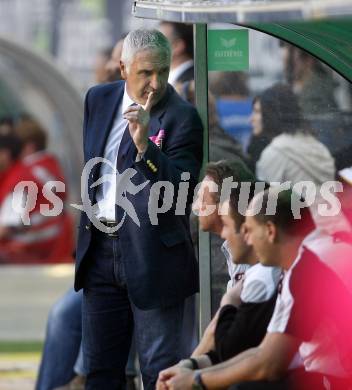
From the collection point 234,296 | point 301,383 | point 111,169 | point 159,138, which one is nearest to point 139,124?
point 159,138

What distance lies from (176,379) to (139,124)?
100 cm

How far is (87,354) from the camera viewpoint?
5.79m

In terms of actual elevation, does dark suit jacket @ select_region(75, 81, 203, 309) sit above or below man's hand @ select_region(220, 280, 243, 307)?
above

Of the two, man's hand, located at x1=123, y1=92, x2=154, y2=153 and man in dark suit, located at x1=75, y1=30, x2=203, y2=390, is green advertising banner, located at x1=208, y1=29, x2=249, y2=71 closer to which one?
man in dark suit, located at x1=75, y1=30, x2=203, y2=390

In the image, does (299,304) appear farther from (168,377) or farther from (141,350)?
(141,350)

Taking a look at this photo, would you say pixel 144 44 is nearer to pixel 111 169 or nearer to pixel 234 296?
pixel 111 169

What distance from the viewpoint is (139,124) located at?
16.7 feet

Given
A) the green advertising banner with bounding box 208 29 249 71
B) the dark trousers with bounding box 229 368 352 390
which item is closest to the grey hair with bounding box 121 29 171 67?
the green advertising banner with bounding box 208 29 249 71

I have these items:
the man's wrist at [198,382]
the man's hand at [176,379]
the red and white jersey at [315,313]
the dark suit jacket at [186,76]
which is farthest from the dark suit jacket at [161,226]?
the dark suit jacket at [186,76]

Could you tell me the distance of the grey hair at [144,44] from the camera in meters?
5.34

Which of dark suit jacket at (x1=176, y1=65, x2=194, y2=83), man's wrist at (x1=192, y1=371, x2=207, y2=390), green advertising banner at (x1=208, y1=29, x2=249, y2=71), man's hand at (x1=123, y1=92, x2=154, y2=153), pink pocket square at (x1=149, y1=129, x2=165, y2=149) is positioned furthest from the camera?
dark suit jacket at (x1=176, y1=65, x2=194, y2=83)

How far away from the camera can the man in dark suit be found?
5391mm

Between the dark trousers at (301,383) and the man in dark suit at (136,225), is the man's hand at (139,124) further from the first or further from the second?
the dark trousers at (301,383)

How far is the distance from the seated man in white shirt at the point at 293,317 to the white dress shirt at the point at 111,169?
84 cm
